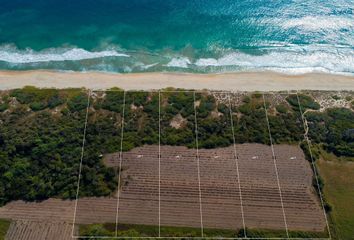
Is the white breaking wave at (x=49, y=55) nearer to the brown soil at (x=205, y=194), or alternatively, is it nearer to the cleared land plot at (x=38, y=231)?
the brown soil at (x=205, y=194)

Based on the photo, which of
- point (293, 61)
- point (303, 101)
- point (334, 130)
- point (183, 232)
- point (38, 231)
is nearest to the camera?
point (38, 231)

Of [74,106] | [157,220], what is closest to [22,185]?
[74,106]

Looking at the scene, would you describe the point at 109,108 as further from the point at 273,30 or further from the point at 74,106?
the point at 273,30

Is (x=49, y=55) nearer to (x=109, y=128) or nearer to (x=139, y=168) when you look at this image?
(x=109, y=128)

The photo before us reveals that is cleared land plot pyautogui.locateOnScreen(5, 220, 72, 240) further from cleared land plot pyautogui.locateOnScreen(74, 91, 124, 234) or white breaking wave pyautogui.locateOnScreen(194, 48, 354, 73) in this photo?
white breaking wave pyautogui.locateOnScreen(194, 48, 354, 73)

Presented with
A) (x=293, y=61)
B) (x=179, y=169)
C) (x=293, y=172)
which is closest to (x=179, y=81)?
(x=179, y=169)

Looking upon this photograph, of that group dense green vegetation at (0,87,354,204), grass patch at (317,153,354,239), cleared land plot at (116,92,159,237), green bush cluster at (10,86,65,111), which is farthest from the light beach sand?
grass patch at (317,153,354,239)

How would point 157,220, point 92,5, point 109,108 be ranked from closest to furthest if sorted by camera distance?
point 157,220
point 109,108
point 92,5
